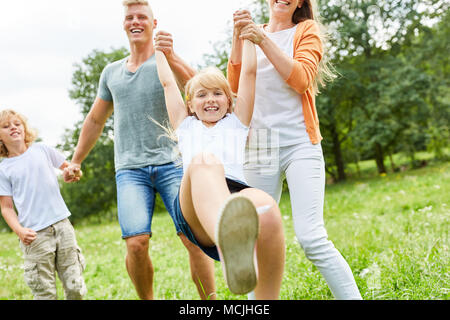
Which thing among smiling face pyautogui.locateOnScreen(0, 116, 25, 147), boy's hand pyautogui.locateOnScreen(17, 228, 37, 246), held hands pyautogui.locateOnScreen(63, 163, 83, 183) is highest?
smiling face pyautogui.locateOnScreen(0, 116, 25, 147)

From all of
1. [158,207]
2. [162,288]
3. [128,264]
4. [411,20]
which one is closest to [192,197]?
[128,264]

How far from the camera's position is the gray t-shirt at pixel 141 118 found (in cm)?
335

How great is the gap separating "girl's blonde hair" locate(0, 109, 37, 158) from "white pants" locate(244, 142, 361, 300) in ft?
6.86

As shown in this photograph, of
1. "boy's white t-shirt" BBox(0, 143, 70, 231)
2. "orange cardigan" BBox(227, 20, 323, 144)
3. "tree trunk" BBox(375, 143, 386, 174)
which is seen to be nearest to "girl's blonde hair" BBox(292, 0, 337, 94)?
"orange cardigan" BBox(227, 20, 323, 144)

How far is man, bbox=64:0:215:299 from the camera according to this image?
3252mm

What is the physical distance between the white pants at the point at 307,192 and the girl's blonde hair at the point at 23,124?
209 cm

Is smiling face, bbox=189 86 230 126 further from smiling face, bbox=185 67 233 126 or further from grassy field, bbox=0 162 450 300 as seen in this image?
grassy field, bbox=0 162 450 300

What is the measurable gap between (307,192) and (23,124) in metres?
2.57

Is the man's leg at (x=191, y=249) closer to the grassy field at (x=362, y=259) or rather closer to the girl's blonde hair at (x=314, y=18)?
the grassy field at (x=362, y=259)

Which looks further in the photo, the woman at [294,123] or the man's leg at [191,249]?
the man's leg at [191,249]

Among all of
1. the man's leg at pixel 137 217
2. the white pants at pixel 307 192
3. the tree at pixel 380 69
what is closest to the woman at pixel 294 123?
the white pants at pixel 307 192

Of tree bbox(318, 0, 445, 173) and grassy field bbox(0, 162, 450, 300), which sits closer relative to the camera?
grassy field bbox(0, 162, 450, 300)

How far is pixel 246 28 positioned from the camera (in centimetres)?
236

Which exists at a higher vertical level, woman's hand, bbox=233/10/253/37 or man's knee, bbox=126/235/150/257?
woman's hand, bbox=233/10/253/37
